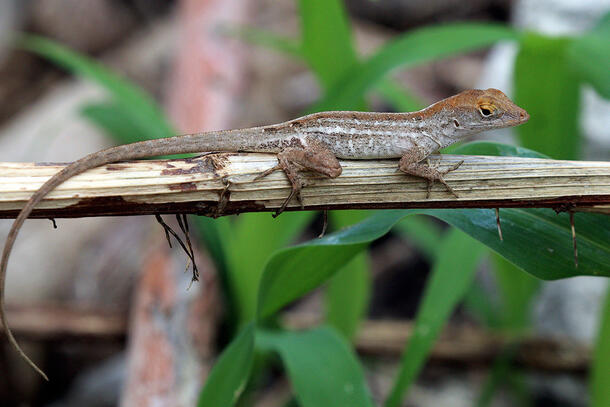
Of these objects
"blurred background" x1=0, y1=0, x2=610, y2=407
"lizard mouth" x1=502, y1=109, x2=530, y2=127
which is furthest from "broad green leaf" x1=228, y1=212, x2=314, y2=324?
"lizard mouth" x1=502, y1=109, x2=530, y2=127

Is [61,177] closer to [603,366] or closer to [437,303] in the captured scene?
[437,303]

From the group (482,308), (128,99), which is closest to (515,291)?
(482,308)

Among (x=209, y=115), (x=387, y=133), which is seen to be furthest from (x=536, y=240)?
(x=209, y=115)

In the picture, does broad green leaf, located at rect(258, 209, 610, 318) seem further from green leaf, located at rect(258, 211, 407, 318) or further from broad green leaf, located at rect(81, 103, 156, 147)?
broad green leaf, located at rect(81, 103, 156, 147)

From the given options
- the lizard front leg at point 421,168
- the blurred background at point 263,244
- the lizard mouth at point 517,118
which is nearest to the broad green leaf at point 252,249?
the blurred background at point 263,244

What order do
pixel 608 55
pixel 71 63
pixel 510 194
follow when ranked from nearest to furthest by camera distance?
pixel 510 194
pixel 608 55
pixel 71 63

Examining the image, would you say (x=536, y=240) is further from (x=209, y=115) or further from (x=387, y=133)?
(x=209, y=115)
